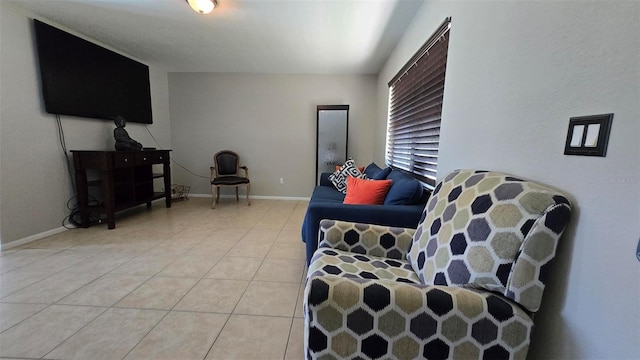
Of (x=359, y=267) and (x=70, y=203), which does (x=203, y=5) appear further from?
(x=70, y=203)

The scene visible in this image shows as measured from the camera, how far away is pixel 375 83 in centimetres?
427

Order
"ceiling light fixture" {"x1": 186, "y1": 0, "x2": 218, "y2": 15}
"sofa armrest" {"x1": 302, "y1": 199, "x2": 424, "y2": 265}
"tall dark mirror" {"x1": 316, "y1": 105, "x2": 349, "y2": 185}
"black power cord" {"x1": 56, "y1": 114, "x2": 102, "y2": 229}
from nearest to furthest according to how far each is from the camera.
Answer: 1. "sofa armrest" {"x1": 302, "y1": 199, "x2": 424, "y2": 265}
2. "ceiling light fixture" {"x1": 186, "y1": 0, "x2": 218, "y2": 15}
3. "black power cord" {"x1": 56, "y1": 114, "x2": 102, "y2": 229}
4. "tall dark mirror" {"x1": 316, "y1": 105, "x2": 349, "y2": 185}

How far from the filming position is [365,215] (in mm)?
1647

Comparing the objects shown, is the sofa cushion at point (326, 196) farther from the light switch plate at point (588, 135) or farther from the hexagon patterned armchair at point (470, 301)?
the light switch plate at point (588, 135)

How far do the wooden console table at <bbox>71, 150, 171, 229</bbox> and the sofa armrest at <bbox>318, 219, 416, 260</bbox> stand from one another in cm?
290

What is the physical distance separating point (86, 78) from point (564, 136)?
4346mm

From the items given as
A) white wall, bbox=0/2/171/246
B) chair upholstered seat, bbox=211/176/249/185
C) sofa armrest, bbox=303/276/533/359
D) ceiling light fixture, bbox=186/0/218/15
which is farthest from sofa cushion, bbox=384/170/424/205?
white wall, bbox=0/2/171/246

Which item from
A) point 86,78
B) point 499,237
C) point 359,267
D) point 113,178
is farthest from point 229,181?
point 499,237

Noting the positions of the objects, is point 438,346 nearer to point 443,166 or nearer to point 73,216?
point 443,166

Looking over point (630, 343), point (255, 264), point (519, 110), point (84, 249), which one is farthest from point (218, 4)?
point (630, 343)

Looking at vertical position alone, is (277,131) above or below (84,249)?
above

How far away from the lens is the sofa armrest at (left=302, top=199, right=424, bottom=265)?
160cm

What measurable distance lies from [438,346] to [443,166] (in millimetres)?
1219

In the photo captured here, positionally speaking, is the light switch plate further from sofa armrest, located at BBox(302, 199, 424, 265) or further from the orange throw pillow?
the orange throw pillow
